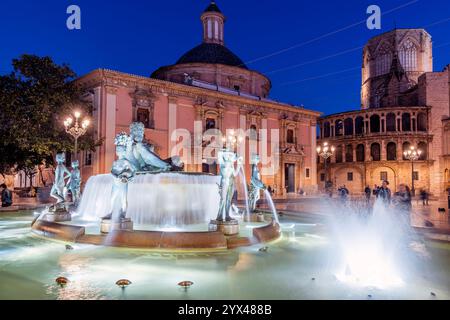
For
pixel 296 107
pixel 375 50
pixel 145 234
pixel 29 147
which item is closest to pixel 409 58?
pixel 375 50

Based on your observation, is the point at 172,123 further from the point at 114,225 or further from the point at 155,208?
the point at 114,225

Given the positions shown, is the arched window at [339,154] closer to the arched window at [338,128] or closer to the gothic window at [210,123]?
the arched window at [338,128]

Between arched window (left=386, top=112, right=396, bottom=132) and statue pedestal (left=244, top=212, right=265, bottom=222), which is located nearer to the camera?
statue pedestal (left=244, top=212, right=265, bottom=222)

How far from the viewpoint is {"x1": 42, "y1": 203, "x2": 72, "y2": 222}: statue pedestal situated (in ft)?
26.5

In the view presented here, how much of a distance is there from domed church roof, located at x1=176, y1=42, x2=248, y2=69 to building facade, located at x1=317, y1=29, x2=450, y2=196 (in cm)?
1555

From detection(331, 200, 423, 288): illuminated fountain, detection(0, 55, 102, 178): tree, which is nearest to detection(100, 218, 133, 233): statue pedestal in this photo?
detection(331, 200, 423, 288): illuminated fountain

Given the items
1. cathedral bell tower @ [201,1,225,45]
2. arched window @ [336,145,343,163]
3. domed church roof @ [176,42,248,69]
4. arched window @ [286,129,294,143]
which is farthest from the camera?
arched window @ [336,145,343,163]

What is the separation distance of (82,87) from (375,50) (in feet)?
143

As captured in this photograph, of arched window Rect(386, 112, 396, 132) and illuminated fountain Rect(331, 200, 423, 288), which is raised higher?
arched window Rect(386, 112, 396, 132)

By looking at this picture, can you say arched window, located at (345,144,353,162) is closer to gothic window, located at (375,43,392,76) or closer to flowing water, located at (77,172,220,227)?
gothic window, located at (375,43,392,76)

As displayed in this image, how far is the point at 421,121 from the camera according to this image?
1502 inches

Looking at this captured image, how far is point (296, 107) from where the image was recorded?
32.2 metres

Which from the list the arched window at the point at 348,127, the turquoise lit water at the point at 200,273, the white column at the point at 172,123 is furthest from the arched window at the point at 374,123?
the turquoise lit water at the point at 200,273
